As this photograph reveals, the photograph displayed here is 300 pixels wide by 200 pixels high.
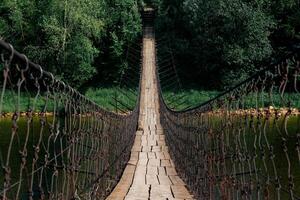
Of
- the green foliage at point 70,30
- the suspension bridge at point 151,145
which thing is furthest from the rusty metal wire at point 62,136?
the green foliage at point 70,30

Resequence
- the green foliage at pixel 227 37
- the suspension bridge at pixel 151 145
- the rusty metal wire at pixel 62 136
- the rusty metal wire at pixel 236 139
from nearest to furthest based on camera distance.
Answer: the rusty metal wire at pixel 62 136 < the suspension bridge at pixel 151 145 < the rusty metal wire at pixel 236 139 < the green foliage at pixel 227 37

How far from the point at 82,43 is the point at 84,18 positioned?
42.5 inches

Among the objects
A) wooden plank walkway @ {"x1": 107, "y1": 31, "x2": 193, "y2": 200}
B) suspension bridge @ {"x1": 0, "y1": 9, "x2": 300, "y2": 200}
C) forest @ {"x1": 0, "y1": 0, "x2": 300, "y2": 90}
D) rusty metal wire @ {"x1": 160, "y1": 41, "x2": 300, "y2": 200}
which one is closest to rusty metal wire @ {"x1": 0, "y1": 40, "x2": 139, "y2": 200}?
suspension bridge @ {"x1": 0, "y1": 9, "x2": 300, "y2": 200}

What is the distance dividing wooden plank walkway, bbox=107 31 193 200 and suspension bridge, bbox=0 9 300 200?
0.4 inches

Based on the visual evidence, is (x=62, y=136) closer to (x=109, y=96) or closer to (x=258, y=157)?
(x=258, y=157)

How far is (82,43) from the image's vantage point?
1064 inches

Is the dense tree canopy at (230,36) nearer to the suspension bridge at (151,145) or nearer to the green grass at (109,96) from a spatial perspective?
the green grass at (109,96)

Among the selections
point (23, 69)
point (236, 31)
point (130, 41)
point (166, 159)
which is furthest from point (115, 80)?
point (23, 69)

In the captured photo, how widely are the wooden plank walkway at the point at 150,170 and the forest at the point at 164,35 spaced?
1251cm

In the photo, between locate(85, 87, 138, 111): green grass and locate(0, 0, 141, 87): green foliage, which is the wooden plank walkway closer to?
locate(85, 87, 138, 111): green grass

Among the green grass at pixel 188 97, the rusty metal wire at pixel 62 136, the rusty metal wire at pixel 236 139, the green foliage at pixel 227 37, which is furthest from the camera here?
the green foliage at pixel 227 37

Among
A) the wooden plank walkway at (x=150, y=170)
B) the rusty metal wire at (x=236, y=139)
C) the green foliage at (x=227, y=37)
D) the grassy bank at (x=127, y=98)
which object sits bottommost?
the wooden plank walkway at (x=150, y=170)

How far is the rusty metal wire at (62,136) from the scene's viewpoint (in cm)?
223

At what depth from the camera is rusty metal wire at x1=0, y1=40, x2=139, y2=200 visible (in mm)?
2229
